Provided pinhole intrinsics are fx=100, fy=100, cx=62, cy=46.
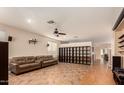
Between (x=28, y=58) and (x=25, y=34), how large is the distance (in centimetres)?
160

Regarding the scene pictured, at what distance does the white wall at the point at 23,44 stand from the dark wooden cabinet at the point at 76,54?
288 centimetres

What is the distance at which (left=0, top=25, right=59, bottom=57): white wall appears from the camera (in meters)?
5.61

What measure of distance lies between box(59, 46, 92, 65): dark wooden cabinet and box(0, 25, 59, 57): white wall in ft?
9.46

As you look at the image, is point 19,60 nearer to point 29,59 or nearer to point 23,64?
point 23,64

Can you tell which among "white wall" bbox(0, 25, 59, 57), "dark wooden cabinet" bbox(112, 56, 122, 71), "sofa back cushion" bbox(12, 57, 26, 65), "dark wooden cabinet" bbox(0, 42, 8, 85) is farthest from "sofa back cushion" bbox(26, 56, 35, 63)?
"dark wooden cabinet" bbox(0, 42, 8, 85)

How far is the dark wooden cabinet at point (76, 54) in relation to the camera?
9.26 metres

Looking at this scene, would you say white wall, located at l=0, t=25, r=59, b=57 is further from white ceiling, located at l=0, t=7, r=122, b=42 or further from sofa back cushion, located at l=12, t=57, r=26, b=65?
white ceiling, located at l=0, t=7, r=122, b=42

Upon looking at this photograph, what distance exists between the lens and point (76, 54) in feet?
32.6

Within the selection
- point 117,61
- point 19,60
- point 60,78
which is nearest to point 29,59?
point 19,60

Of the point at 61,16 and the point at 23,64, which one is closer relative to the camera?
the point at 61,16

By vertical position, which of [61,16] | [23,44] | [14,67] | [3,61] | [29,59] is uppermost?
[61,16]

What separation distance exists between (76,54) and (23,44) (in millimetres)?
5307
